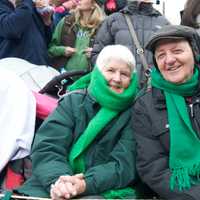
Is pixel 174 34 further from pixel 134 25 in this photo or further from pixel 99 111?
pixel 134 25

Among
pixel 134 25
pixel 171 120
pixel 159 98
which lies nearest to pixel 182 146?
pixel 171 120

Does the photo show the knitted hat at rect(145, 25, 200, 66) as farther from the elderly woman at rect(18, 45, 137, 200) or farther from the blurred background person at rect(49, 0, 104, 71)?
the blurred background person at rect(49, 0, 104, 71)

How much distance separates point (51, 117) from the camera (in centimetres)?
313

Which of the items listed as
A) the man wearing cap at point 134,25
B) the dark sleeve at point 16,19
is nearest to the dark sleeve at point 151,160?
the man wearing cap at point 134,25

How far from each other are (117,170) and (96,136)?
26cm

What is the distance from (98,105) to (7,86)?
2.35 feet

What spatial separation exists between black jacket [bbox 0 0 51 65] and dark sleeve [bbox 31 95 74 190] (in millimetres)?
1448

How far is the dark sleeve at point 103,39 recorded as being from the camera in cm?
426

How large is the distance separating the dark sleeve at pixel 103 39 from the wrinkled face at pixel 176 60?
1357 millimetres

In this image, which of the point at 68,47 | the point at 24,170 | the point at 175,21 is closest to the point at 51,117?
the point at 24,170

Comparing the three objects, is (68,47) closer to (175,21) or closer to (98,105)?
(175,21)

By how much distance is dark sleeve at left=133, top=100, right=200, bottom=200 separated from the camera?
279cm

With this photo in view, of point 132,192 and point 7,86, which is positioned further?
point 7,86

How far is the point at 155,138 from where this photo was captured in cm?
293
